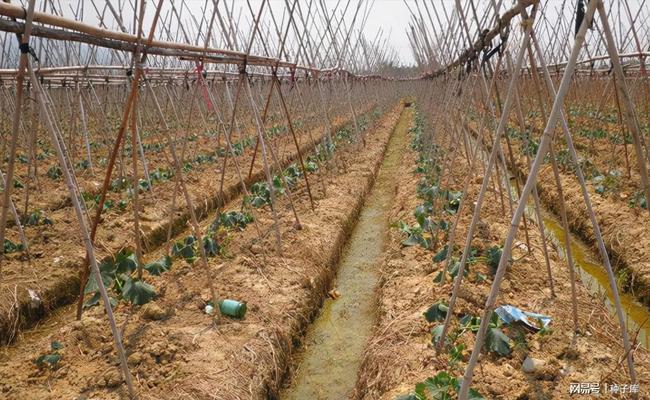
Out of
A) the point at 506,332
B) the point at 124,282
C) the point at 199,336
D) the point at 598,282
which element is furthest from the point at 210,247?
the point at 598,282

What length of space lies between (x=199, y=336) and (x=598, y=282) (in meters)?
4.42

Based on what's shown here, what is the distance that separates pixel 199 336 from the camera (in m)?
3.53

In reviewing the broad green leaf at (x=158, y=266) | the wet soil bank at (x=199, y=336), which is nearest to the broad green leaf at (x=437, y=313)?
the wet soil bank at (x=199, y=336)

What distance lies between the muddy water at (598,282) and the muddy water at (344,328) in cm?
222

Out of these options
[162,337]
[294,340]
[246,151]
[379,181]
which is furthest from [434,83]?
[162,337]

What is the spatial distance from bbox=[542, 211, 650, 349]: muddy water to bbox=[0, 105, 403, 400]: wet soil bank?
9.14 feet

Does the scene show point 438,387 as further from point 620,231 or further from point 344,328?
point 620,231

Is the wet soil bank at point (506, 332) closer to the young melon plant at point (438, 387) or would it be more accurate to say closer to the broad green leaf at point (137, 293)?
the young melon plant at point (438, 387)

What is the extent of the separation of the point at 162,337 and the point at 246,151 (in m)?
8.35

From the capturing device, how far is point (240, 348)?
3.46m

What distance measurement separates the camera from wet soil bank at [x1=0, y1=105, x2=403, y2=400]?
119 inches

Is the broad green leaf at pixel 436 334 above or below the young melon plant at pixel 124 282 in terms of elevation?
below

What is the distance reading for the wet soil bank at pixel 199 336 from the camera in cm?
303

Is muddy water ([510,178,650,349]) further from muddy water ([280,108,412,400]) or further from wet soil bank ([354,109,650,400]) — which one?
muddy water ([280,108,412,400])
